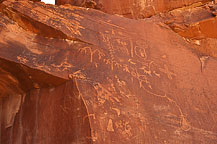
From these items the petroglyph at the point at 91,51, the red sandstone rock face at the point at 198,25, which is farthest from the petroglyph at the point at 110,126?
the red sandstone rock face at the point at 198,25

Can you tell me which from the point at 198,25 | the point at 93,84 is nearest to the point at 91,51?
the point at 93,84

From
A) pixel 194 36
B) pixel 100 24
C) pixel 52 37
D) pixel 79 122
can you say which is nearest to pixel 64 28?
pixel 52 37

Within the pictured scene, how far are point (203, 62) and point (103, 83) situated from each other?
2.02 m

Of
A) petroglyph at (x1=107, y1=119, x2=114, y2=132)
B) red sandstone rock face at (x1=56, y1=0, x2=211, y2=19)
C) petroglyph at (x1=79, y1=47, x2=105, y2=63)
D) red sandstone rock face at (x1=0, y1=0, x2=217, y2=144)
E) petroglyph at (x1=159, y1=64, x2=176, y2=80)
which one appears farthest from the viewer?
red sandstone rock face at (x1=56, y1=0, x2=211, y2=19)

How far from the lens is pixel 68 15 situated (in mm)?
4414

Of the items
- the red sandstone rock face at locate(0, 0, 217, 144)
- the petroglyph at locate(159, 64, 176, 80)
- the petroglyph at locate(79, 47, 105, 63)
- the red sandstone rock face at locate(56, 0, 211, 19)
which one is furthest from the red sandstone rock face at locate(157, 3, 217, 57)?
the petroglyph at locate(79, 47, 105, 63)

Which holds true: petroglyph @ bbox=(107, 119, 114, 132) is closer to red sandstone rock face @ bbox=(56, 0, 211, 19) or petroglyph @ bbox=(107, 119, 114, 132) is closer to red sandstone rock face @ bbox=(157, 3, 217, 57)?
red sandstone rock face @ bbox=(157, 3, 217, 57)

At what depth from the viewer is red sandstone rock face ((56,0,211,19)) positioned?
6.09 m

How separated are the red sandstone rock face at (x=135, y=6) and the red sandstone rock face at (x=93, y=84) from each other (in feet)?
5.25

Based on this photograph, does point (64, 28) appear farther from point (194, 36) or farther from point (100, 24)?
point (194, 36)

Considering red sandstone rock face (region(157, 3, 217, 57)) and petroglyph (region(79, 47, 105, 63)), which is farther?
red sandstone rock face (region(157, 3, 217, 57))

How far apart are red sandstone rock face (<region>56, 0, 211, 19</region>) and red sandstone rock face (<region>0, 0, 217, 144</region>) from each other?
1.60 metres

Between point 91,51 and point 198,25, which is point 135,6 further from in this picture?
point 91,51

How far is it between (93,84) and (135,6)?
3.11 metres
